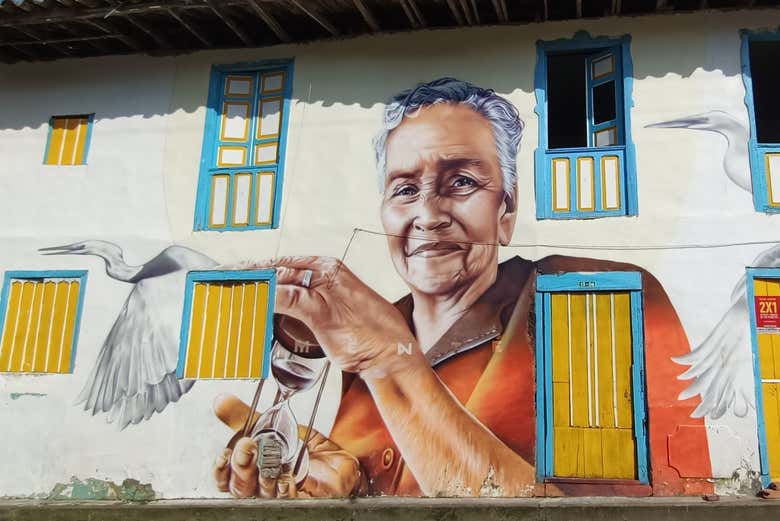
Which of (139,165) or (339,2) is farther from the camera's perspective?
(139,165)

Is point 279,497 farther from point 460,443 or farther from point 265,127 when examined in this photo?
point 265,127

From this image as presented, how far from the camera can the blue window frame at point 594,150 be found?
877cm

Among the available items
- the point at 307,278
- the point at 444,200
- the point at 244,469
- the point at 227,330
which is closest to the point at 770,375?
the point at 444,200

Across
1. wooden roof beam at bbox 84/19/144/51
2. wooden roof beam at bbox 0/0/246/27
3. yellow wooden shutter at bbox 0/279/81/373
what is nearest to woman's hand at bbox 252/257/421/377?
yellow wooden shutter at bbox 0/279/81/373

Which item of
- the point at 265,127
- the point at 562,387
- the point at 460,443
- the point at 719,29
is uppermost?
the point at 719,29

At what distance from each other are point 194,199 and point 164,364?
A: 199 cm

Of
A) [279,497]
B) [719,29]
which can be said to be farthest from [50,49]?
[719,29]

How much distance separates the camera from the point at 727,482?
25.9 feet

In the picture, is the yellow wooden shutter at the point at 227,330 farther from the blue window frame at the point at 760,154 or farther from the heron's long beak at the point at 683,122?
the blue window frame at the point at 760,154

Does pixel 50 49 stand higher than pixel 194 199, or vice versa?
pixel 50 49

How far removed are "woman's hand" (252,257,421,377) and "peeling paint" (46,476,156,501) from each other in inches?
97.5

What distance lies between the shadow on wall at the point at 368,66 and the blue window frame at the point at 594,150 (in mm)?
143

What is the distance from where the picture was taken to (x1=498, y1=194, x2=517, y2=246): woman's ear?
887cm

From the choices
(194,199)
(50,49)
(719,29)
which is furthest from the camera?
(50,49)
